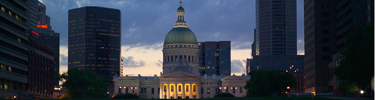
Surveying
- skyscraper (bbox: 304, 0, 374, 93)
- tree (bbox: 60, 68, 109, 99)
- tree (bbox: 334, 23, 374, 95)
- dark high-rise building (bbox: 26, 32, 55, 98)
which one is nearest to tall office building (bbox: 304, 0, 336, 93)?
skyscraper (bbox: 304, 0, 374, 93)

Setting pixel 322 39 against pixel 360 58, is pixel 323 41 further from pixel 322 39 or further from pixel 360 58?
pixel 360 58

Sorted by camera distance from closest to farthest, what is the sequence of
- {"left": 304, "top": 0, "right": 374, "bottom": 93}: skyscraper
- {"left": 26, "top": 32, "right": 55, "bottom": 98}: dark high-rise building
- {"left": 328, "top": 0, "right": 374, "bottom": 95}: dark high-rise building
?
{"left": 328, "top": 0, "right": 374, "bottom": 95}: dark high-rise building
{"left": 26, "top": 32, "right": 55, "bottom": 98}: dark high-rise building
{"left": 304, "top": 0, "right": 374, "bottom": 93}: skyscraper

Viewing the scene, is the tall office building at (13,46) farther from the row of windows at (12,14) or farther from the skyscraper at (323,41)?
the skyscraper at (323,41)

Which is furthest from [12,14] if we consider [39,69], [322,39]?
[322,39]

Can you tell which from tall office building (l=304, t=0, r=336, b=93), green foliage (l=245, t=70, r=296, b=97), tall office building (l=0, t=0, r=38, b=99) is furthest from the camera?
tall office building (l=304, t=0, r=336, b=93)

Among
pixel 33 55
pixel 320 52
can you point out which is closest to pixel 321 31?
pixel 320 52

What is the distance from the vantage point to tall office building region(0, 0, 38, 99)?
129 metres

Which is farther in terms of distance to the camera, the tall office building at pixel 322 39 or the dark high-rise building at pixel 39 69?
the tall office building at pixel 322 39

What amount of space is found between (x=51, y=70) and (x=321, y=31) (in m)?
75.5

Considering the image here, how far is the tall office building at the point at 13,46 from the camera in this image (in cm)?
12938

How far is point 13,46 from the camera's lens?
137 meters

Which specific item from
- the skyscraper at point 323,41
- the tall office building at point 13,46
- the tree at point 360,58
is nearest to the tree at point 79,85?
the tall office building at point 13,46

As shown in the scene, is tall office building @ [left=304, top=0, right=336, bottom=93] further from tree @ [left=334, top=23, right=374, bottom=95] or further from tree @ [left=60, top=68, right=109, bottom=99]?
tree @ [left=334, top=23, right=374, bottom=95]

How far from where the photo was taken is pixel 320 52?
6998 inches
